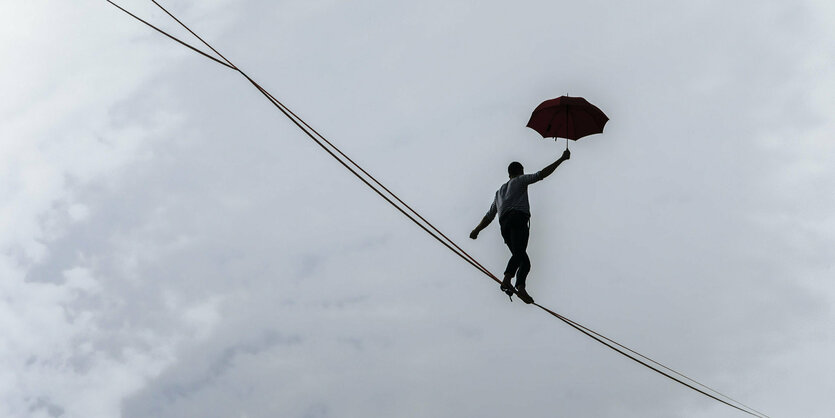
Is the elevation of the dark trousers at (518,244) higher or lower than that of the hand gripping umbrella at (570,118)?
lower

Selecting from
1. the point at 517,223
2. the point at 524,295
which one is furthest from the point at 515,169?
the point at 524,295

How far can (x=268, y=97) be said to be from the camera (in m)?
10.1

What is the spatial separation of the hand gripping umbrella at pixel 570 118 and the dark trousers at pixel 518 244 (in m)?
1.22

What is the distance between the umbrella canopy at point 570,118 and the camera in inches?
492

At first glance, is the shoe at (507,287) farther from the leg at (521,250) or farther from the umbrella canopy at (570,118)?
the umbrella canopy at (570,118)

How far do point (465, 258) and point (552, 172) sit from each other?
1673 mm

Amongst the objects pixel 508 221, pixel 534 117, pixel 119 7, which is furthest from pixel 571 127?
pixel 119 7

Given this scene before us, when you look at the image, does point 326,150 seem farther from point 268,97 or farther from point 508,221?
point 508,221

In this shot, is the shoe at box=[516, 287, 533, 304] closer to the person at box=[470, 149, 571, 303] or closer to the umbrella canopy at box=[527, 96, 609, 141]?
the person at box=[470, 149, 571, 303]

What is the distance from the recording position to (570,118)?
1252 centimetres

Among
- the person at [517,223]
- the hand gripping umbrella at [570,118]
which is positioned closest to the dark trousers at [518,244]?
the person at [517,223]

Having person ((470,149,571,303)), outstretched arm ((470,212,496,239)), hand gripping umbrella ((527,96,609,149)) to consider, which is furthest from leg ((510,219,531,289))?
hand gripping umbrella ((527,96,609,149))

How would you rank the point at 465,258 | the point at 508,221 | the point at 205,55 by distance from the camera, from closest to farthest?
the point at 205,55
the point at 465,258
the point at 508,221

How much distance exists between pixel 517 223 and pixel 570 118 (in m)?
1.65
